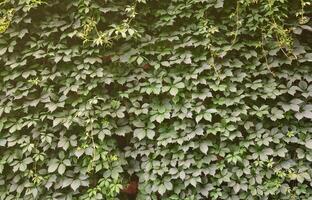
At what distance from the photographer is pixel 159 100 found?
2.73 metres

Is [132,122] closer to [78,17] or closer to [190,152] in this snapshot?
[190,152]

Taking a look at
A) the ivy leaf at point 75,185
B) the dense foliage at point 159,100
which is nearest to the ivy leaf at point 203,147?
the dense foliage at point 159,100

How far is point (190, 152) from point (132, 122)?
489 millimetres

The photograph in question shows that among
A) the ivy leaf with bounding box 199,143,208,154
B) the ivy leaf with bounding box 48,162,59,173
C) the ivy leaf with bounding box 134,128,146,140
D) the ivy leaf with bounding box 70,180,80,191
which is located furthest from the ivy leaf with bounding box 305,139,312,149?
the ivy leaf with bounding box 48,162,59,173

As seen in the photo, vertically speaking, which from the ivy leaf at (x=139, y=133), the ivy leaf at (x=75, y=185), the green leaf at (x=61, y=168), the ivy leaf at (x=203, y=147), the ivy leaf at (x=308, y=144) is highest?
the ivy leaf at (x=139, y=133)

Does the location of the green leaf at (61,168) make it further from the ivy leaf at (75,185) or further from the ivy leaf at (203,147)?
the ivy leaf at (203,147)

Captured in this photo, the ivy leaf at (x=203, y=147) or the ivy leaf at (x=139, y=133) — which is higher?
the ivy leaf at (x=139, y=133)

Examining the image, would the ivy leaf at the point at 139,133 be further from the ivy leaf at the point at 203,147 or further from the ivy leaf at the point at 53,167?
the ivy leaf at the point at 53,167

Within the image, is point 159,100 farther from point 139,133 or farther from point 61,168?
point 61,168

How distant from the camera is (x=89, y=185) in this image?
8.93 ft

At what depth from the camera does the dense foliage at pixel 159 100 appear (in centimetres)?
264

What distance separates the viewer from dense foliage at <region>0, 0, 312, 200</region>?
264 cm

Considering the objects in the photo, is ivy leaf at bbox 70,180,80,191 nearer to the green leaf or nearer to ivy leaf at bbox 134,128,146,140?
the green leaf

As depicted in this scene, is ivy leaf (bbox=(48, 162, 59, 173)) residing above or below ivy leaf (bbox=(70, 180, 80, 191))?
above
